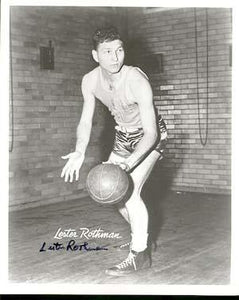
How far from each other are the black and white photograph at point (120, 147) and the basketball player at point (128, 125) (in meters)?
0.01

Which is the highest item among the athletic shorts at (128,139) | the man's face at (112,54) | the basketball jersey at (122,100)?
the man's face at (112,54)

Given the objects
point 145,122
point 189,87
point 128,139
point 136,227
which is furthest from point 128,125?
point 189,87

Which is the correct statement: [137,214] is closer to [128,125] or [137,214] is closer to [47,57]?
[128,125]

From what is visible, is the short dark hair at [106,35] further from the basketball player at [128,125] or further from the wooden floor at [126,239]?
the wooden floor at [126,239]

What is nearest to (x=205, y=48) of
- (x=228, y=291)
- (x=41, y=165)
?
(x=41, y=165)

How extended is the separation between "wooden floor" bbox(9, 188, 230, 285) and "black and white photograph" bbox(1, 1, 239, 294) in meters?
0.02

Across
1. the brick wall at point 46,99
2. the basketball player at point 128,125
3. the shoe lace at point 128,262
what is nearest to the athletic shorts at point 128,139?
the basketball player at point 128,125

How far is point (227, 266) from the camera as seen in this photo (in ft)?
12.9

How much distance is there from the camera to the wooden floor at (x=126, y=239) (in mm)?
3758

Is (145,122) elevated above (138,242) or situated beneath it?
elevated above

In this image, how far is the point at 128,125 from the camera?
417 cm

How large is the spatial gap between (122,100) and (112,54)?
0.42m
